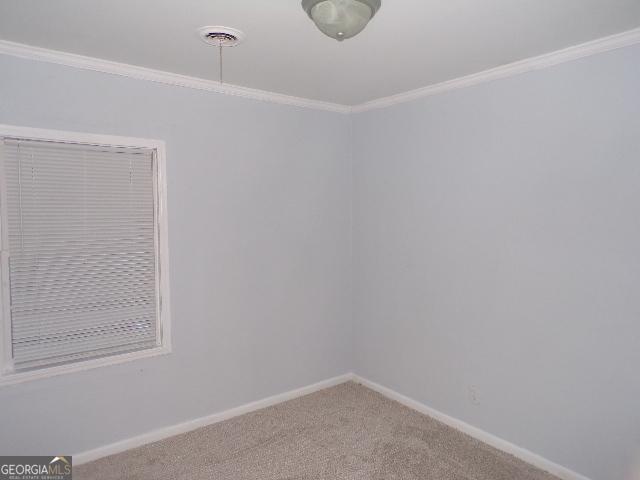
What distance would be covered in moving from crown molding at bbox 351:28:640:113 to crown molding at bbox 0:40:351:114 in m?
0.74

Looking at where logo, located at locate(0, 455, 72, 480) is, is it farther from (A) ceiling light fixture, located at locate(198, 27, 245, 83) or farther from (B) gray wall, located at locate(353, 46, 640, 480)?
(A) ceiling light fixture, located at locate(198, 27, 245, 83)

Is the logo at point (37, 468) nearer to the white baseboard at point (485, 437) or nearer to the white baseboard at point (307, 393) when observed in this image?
the white baseboard at point (307, 393)

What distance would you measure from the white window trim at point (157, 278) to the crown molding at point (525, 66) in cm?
185

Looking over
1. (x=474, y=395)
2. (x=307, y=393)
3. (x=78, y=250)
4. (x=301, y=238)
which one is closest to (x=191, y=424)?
(x=307, y=393)

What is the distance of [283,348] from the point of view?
11.7 ft

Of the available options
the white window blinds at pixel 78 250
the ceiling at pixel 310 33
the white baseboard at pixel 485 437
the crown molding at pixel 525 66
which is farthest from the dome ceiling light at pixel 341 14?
the white baseboard at pixel 485 437

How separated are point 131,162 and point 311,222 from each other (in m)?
1.48

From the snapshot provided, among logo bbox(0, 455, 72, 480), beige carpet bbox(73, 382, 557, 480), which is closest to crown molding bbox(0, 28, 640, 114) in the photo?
logo bbox(0, 455, 72, 480)

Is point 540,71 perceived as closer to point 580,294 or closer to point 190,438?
point 580,294

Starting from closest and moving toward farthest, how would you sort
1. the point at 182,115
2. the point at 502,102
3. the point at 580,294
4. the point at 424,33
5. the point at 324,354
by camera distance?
the point at 424,33 < the point at 580,294 < the point at 502,102 < the point at 182,115 < the point at 324,354

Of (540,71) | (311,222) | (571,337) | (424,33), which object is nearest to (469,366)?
(571,337)

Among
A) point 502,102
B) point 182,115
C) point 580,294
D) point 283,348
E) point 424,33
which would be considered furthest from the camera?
point 283,348

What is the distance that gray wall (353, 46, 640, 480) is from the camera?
2.29 meters

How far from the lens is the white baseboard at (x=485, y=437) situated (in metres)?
2.56
